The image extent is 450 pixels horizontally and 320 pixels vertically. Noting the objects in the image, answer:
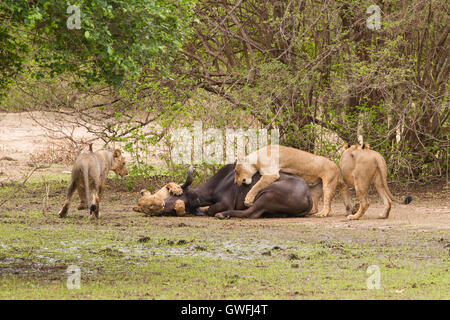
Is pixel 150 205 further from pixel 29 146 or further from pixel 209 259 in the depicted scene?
pixel 29 146

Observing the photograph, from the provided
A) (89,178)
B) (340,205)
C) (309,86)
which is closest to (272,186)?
(340,205)

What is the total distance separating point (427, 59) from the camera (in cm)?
1492

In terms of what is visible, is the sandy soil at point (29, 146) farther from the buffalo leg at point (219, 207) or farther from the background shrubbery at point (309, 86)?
the buffalo leg at point (219, 207)

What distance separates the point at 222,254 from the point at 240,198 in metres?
3.72

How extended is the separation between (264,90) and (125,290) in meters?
8.38

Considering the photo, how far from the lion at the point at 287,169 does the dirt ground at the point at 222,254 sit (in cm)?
47

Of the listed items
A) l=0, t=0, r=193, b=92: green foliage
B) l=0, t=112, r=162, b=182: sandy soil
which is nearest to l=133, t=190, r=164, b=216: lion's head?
l=0, t=0, r=193, b=92: green foliage

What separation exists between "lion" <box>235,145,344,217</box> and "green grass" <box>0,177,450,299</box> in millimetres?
815

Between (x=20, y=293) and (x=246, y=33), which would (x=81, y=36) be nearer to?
(x=20, y=293)

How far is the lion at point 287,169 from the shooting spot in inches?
475

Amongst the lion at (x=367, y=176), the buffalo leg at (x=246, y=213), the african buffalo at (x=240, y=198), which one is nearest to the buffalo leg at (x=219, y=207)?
the african buffalo at (x=240, y=198)

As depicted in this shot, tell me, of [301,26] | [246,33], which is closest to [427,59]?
[301,26]

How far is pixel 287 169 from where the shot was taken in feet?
40.4

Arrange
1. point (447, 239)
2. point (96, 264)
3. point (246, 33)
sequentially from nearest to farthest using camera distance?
point (96, 264) < point (447, 239) < point (246, 33)
